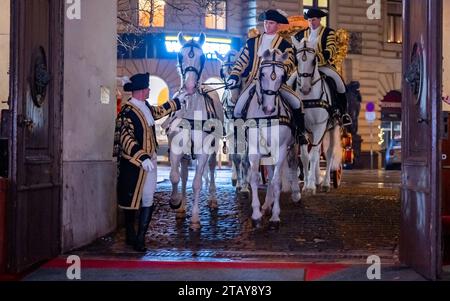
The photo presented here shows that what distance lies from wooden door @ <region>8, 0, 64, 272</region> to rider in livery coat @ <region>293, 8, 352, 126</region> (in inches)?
287

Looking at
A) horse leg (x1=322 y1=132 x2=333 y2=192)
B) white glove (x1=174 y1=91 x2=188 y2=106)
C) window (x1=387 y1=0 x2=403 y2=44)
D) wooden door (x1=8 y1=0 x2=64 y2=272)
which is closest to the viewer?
wooden door (x1=8 y1=0 x2=64 y2=272)

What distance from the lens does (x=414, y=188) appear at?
721cm

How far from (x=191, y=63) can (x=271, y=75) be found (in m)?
1.23

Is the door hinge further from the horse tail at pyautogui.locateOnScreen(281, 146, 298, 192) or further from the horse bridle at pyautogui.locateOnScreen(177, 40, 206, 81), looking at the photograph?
the horse tail at pyautogui.locateOnScreen(281, 146, 298, 192)

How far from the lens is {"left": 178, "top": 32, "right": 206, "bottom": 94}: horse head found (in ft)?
32.7

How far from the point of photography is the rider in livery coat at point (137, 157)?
8484 mm

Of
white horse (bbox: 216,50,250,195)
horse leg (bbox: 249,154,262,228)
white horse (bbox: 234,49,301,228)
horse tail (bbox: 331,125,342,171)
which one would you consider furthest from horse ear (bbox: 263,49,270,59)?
horse tail (bbox: 331,125,342,171)

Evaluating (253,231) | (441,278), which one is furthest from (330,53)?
(441,278)

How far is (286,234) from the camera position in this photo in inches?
378

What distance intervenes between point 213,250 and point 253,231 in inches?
54.5

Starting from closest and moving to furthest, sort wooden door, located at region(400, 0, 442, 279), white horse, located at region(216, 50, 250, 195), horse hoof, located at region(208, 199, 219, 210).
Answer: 1. wooden door, located at region(400, 0, 442, 279)
2. horse hoof, located at region(208, 199, 219, 210)
3. white horse, located at region(216, 50, 250, 195)

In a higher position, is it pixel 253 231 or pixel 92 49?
pixel 92 49

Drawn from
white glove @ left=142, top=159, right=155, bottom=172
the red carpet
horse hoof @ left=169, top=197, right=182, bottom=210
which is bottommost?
the red carpet
